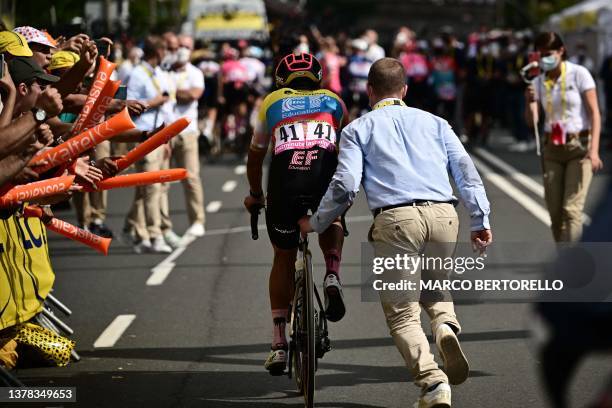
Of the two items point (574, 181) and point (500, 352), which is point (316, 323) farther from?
point (574, 181)

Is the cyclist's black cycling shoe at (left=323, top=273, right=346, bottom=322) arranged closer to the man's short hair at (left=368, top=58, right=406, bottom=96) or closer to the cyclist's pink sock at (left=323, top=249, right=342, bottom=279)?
the cyclist's pink sock at (left=323, top=249, right=342, bottom=279)

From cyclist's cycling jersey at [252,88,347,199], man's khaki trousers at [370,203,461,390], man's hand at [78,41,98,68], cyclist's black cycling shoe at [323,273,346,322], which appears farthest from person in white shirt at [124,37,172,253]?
man's khaki trousers at [370,203,461,390]

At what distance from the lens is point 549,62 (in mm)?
11055

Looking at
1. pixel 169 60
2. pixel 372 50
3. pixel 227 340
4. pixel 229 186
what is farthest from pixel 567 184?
pixel 372 50

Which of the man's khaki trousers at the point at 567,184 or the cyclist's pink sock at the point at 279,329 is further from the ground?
the cyclist's pink sock at the point at 279,329

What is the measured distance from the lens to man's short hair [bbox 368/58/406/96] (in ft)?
23.1

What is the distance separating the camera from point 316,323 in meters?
7.05

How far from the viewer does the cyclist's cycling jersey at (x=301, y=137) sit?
753 centimetres

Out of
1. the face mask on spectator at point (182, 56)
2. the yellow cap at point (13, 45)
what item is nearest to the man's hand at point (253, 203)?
the yellow cap at point (13, 45)

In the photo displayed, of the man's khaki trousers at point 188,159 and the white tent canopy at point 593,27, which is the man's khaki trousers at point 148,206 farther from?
the white tent canopy at point 593,27

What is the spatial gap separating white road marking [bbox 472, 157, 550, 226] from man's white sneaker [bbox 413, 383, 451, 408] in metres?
9.48

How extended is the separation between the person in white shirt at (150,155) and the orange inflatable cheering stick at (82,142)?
22.1ft

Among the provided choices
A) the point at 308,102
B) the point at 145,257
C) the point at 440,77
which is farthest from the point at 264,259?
the point at 440,77

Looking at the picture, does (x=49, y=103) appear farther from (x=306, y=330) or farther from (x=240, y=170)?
(x=240, y=170)
